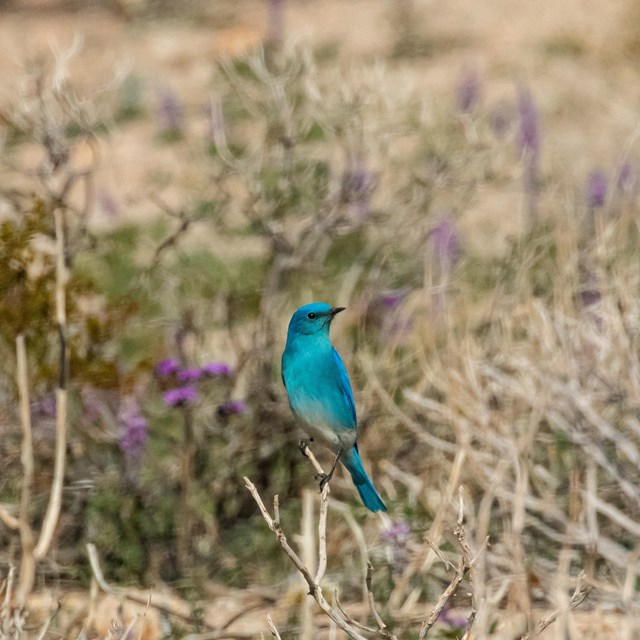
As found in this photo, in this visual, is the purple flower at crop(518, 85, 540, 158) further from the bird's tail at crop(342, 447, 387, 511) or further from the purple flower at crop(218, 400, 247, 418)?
the bird's tail at crop(342, 447, 387, 511)

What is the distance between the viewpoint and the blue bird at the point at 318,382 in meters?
2.64

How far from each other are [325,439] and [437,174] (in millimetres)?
3064

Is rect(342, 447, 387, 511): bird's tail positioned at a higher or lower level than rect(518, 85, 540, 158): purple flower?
lower

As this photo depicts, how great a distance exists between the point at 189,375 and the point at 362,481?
150 centimetres

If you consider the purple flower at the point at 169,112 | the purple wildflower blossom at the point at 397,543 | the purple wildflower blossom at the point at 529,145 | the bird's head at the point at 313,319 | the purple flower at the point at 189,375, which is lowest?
the purple wildflower blossom at the point at 397,543

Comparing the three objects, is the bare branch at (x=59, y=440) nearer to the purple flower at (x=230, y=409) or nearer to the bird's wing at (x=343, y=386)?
the purple flower at (x=230, y=409)

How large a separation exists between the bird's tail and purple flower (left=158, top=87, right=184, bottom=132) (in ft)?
25.2

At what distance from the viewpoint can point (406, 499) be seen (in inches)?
186

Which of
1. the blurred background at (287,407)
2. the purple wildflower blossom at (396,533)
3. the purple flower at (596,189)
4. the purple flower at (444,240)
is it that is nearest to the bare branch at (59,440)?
the blurred background at (287,407)

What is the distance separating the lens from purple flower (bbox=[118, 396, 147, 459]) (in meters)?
4.61

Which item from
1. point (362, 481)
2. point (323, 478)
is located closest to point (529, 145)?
point (362, 481)

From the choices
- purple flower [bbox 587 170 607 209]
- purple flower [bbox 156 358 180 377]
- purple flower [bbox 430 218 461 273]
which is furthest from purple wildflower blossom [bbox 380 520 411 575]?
purple flower [bbox 587 170 607 209]

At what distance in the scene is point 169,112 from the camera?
10305 millimetres

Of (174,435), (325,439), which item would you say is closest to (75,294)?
(174,435)
